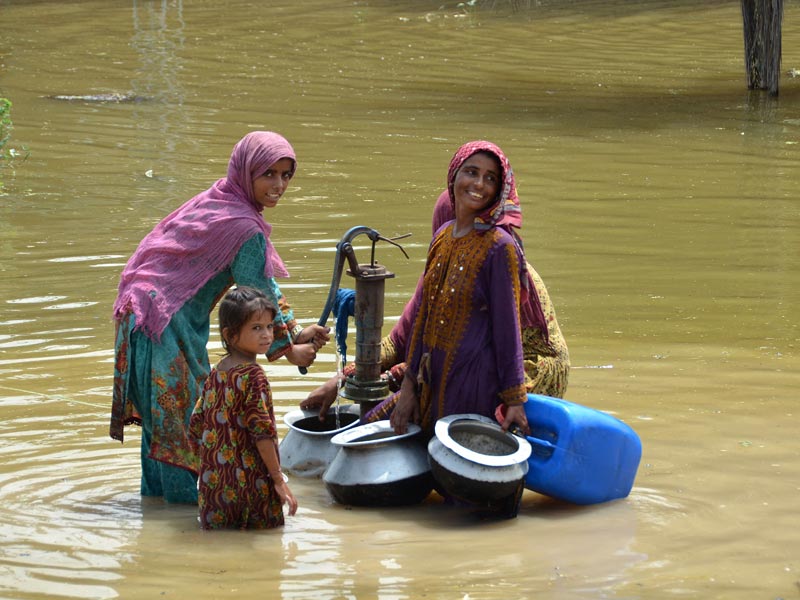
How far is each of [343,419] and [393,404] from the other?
47 cm

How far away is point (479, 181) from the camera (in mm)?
4199

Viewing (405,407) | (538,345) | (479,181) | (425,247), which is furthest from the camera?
(425,247)

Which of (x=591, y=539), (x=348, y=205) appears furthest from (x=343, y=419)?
(x=348, y=205)

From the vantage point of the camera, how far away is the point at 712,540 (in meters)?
4.04

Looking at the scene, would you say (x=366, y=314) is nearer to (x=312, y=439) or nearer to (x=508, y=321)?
(x=508, y=321)

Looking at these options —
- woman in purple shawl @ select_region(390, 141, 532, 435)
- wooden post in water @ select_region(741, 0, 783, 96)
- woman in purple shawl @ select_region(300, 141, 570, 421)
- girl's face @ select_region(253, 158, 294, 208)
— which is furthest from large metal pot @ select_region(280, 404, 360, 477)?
wooden post in water @ select_region(741, 0, 783, 96)

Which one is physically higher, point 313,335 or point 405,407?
point 313,335

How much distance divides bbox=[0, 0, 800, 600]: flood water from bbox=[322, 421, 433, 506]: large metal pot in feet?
0.25

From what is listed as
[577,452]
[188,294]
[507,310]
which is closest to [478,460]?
[577,452]

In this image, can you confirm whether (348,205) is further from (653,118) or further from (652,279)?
(653,118)

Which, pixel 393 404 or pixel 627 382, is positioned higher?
pixel 393 404

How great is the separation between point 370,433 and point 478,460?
1.92 feet

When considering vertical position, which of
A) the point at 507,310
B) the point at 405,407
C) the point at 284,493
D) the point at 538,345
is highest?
the point at 507,310

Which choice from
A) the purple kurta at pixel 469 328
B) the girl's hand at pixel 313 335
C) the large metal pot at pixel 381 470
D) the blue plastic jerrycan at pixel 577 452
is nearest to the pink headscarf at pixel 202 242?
the girl's hand at pixel 313 335
